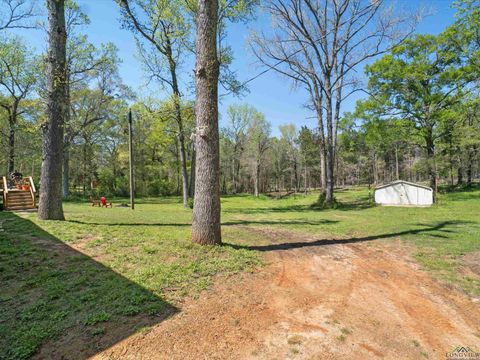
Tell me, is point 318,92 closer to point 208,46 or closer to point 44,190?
point 208,46

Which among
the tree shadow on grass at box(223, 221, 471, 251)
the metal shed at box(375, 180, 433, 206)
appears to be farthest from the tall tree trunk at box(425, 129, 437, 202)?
the tree shadow on grass at box(223, 221, 471, 251)

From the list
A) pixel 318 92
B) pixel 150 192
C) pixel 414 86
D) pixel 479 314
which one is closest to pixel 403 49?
pixel 414 86

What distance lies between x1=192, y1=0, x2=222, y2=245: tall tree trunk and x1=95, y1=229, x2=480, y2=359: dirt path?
1586 millimetres

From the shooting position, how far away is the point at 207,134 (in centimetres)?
557

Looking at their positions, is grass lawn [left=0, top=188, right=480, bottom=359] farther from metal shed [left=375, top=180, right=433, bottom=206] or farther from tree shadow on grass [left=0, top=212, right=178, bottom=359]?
metal shed [left=375, top=180, right=433, bottom=206]

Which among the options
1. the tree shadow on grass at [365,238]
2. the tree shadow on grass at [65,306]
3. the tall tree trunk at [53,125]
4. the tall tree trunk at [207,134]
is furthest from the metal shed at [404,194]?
the tree shadow on grass at [65,306]

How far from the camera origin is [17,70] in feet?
70.2

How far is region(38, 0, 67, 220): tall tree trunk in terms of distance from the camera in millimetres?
7859

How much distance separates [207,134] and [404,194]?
61.0 feet

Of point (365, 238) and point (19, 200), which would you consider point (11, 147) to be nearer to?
point (19, 200)

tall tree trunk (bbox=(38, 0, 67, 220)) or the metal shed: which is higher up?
tall tree trunk (bbox=(38, 0, 67, 220))

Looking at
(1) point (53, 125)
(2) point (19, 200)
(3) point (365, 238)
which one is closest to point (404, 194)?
(3) point (365, 238)

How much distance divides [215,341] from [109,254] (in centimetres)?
328

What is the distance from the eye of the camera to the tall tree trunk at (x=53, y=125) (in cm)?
786
